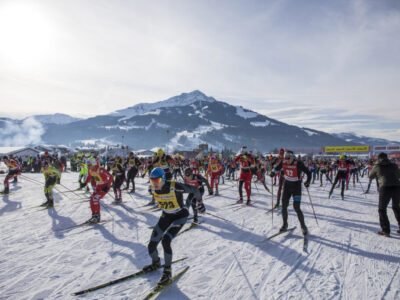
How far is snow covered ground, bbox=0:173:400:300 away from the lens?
12.1 ft

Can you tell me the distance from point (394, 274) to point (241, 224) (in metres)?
3.58

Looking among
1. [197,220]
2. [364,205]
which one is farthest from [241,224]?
[364,205]

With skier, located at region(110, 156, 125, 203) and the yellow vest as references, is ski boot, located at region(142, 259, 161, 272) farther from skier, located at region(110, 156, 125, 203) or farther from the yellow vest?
skier, located at region(110, 156, 125, 203)

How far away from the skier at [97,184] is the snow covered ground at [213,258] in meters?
0.49

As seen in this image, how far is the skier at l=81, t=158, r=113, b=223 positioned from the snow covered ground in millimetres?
491

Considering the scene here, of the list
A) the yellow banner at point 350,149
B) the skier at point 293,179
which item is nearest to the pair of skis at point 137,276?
the skier at point 293,179

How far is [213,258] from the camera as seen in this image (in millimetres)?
4793

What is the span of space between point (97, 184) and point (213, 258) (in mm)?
4469

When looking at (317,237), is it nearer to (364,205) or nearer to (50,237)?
(364,205)

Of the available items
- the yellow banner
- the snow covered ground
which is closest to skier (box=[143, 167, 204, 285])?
the snow covered ground

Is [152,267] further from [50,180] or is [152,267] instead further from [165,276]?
[50,180]

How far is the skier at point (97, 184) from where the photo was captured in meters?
7.02

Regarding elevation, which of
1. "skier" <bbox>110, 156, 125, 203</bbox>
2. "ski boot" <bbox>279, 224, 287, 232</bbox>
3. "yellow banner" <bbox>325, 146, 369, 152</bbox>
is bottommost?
"ski boot" <bbox>279, 224, 287, 232</bbox>

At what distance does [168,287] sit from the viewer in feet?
12.4
